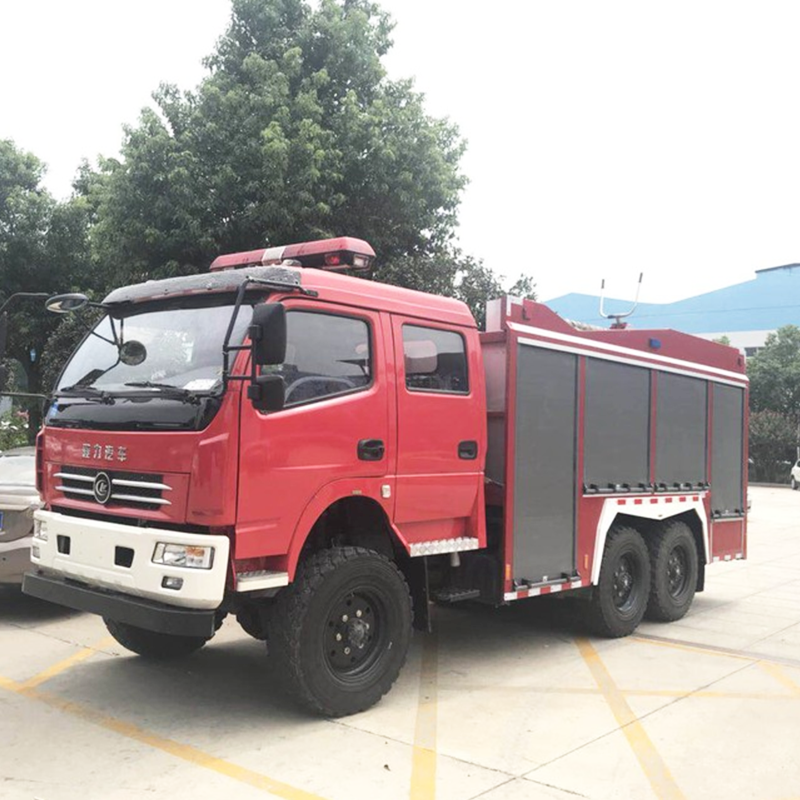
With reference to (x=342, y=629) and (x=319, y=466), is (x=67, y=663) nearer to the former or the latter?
(x=342, y=629)

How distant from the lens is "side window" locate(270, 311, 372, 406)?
493 cm

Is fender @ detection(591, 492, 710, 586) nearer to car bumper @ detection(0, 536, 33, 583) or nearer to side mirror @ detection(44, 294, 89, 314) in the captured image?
side mirror @ detection(44, 294, 89, 314)

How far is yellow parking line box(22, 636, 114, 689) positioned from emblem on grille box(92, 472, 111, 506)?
1641 mm

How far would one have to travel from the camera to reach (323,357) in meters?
5.09

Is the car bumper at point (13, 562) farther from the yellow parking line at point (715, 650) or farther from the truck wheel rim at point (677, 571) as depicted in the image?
the truck wheel rim at point (677, 571)

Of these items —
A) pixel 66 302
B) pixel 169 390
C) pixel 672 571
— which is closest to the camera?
pixel 169 390

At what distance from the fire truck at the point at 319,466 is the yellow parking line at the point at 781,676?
4.08 feet

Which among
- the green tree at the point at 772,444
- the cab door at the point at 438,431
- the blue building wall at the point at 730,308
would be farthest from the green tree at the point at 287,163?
the blue building wall at the point at 730,308

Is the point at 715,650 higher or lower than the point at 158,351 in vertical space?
lower

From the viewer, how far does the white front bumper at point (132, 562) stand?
4.41 meters

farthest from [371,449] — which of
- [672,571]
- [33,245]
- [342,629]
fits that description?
[33,245]

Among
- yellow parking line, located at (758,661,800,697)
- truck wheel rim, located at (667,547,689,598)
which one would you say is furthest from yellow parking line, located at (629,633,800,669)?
truck wheel rim, located at (667,547,689,598)

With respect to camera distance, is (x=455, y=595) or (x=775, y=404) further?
(x=775, y=404)

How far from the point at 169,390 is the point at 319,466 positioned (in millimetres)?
950
